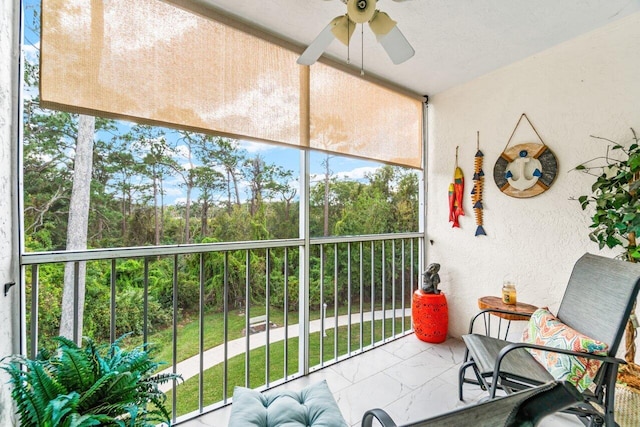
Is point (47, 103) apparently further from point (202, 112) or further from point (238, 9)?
point (238, 9)

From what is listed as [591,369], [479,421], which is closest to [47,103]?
[479,421]

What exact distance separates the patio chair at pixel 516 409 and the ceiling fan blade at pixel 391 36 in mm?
1547

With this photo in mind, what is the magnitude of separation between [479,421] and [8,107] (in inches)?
82.0

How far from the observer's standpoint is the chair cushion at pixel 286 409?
1251mm

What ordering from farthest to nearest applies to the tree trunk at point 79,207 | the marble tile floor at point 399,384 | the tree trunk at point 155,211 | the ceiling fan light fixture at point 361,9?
1. the tree trunk at point 155,211
2. the tree trunk at point 79,207
3. the marble tile floor at point 399,384
4. the ceiling fan light fixture at point 361,9

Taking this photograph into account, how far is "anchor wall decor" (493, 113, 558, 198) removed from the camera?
7.55 ft

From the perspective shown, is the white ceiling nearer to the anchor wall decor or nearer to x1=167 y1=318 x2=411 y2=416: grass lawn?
the anchor wall decor

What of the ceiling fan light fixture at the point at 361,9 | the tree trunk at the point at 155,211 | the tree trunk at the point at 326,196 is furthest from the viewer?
the tree trunk at the point at 326,196

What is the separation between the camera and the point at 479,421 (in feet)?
2.16

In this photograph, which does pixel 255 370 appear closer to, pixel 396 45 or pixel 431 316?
pixel 431 316

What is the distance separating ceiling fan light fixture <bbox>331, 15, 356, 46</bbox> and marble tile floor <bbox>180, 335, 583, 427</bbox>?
7.27ft

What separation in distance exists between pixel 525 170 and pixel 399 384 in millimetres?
2059

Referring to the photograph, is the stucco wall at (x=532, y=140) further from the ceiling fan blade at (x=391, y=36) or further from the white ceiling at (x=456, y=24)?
the ceiling fan blade at (x=391, y=36)

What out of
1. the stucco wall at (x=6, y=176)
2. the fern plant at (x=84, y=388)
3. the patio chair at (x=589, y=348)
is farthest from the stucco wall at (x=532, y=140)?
the stucco wall at (x=6, y=176)
